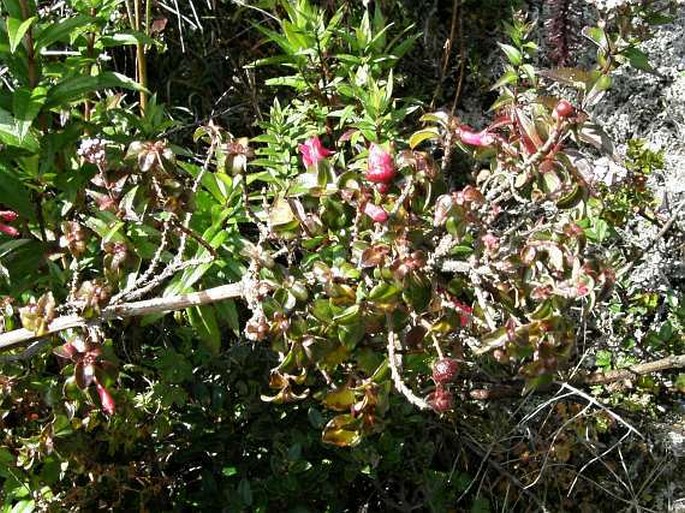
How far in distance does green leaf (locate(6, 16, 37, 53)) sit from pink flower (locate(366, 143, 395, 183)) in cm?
50

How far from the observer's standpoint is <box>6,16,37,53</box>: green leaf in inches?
49.7

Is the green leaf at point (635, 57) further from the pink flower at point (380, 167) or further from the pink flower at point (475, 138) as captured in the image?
the pink flower at point (380, 167)

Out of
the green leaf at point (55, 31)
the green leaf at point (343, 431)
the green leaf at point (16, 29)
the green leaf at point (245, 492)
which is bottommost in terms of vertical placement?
the green leaf at point (245, 492)

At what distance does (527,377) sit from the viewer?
4.05 ft

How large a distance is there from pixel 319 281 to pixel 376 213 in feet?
0.42

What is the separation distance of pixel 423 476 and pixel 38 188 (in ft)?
3.17

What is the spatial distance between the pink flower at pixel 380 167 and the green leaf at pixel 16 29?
497 millimetres

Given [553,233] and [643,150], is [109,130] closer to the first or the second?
[553,233]

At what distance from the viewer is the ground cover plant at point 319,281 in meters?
1.21

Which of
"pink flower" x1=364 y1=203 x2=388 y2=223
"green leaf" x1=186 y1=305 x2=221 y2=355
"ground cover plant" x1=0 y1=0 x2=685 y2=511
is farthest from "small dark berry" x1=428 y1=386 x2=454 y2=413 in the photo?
"green leaf" x1=186 y1=305 x2=221 y2=355

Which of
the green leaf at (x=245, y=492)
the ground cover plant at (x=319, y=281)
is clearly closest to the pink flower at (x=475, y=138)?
the ground cover plant at (x=319, y=281)

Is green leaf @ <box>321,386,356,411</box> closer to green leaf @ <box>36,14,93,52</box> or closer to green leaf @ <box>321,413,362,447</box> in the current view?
green leaf @ <box>321,413,362,447</box>

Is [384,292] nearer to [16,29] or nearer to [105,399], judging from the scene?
[105,399]

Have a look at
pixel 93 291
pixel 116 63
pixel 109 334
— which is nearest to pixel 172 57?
pixel 116 63
